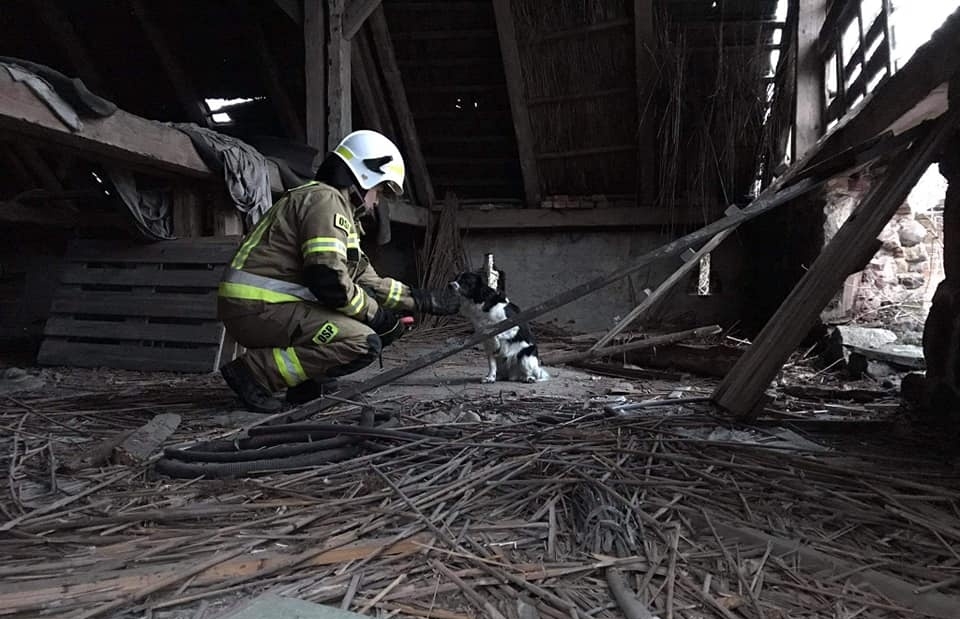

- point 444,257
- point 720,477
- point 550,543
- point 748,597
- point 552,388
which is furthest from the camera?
point 444,257

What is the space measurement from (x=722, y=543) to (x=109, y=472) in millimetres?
2222

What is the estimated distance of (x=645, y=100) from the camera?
7.27 metres

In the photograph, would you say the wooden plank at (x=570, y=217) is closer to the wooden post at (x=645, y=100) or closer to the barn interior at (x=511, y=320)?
the barn interior at (x=511, y=320)

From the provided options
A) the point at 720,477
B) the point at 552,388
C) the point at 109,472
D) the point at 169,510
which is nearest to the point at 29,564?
the point at 169,510

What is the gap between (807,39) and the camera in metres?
6.17

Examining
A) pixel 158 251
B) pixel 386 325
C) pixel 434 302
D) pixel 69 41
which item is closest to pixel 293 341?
pixel 386 325

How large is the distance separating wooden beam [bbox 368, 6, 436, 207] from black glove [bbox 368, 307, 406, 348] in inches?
171

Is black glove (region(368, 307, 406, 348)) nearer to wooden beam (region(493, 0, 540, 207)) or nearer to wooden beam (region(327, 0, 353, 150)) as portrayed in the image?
wooden beam (region(327, 0, 353, 150))

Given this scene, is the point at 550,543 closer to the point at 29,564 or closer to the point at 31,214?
the point at 29,564

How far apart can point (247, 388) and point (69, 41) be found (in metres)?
6.34

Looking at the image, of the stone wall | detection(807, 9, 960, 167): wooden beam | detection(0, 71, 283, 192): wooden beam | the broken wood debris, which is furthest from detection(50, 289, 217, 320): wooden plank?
the stone wall

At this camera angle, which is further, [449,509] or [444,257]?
[444,257]

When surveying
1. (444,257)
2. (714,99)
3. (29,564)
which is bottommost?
(29,564)

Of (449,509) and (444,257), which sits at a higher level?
(444,257)
